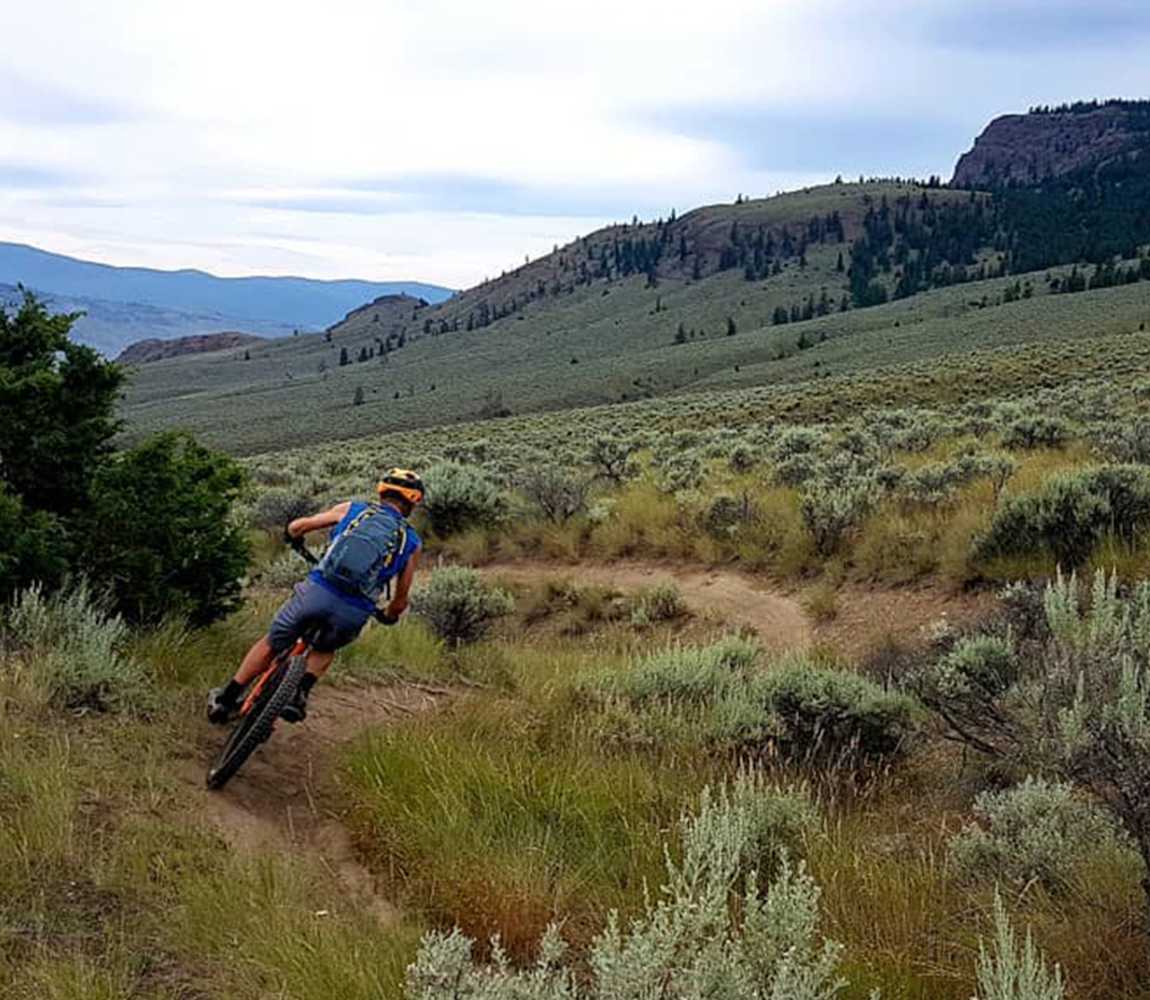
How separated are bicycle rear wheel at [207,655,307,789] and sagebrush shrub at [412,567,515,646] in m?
4.05

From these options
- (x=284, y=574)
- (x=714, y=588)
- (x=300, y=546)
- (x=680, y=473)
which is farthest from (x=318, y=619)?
(x=680, y=473)

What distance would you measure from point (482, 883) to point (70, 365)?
4494 millimetres

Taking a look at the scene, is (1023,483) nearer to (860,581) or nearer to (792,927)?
(860,581)

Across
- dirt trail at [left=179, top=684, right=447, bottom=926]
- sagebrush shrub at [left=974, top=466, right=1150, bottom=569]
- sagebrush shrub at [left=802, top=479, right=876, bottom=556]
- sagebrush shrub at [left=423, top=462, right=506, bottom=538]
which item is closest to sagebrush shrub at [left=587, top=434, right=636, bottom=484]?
sagebrush shrub at [left=423, top=462, right=506, bottom=538]

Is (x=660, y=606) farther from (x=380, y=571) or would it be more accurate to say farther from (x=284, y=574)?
(x=380, y=571)

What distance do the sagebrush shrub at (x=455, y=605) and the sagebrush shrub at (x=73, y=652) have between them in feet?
12.3

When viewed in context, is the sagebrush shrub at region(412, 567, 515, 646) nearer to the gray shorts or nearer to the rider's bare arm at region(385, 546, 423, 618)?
the rider's bare arm at region(385, 546, 423, 618)

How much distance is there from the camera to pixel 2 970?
2.93 meters

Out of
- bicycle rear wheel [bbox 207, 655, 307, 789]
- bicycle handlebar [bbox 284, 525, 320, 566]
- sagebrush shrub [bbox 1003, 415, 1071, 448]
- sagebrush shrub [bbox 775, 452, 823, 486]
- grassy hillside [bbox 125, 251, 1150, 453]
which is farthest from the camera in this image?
grassy hillside [bbox 125, 251, 1150, 453]

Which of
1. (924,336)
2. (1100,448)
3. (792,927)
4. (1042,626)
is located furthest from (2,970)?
(924,336)

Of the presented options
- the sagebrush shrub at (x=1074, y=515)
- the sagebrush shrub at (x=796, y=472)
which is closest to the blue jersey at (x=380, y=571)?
the sagebrush shrub at (x=1074, y=515)

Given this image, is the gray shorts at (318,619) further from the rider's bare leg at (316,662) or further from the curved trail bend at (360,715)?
the curved trail bend at (360,715)

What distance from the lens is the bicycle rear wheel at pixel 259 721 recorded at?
4.63 metres

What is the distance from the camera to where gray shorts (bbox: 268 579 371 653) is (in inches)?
194
